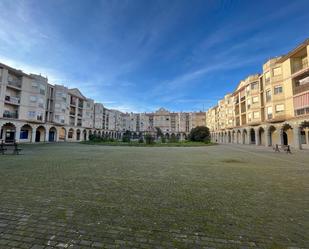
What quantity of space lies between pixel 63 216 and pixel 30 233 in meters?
0.70

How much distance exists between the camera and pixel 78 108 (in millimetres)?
59906

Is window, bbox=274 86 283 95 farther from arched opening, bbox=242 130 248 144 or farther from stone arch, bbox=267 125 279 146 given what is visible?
arched opening, bbox=242 130 248 144

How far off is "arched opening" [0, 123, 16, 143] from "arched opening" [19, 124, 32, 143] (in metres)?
1.60

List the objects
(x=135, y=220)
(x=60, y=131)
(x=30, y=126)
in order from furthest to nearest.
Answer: (x=60, y=131), (x=30, y=126), (x=135, y=220)

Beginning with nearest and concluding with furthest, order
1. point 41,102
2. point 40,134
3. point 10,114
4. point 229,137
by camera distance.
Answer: point 10,114 < point 41,102 < point 40,134 < point 229,137

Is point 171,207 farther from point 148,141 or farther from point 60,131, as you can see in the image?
point 60,131

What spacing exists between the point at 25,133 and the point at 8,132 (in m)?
3.52

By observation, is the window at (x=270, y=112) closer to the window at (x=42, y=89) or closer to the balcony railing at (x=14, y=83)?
the window at (x=42, y=89)

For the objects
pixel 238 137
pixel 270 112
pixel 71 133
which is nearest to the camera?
pixel 270 112

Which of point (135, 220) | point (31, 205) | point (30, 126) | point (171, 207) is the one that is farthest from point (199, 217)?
point (30, 126)

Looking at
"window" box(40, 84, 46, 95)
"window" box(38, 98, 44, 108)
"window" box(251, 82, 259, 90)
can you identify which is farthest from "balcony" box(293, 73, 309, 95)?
"window" box(40, 84, 46, 95)

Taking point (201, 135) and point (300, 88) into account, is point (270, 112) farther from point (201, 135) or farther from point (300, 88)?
point (201, 135)

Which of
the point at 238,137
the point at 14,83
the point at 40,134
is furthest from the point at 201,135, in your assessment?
the point at 14,83

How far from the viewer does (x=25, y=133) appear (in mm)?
39344
